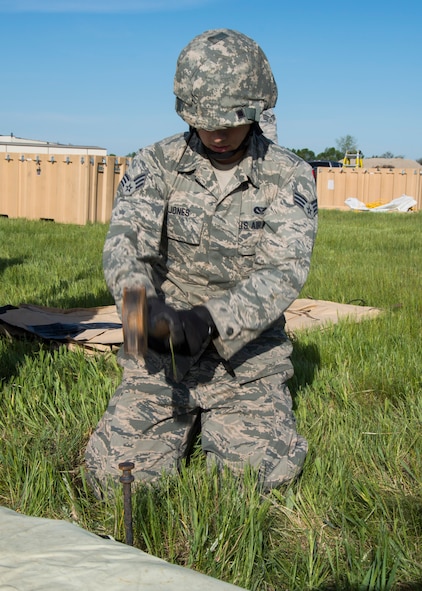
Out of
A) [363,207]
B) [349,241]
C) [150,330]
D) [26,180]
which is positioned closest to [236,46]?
[150,330]

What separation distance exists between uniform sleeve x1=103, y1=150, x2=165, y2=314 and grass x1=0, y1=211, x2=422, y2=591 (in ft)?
2.50

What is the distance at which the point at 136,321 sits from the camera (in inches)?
95.1

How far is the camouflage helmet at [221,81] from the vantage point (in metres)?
3.01

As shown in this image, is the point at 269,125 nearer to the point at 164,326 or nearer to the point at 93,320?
the point at 93,320

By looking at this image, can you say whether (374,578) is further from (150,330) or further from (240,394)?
(240,394)

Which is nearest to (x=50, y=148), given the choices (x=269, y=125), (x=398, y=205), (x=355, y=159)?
(x=355, y=159)

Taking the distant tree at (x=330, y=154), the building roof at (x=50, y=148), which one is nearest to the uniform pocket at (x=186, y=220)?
the building roof at (x=50, y=148)

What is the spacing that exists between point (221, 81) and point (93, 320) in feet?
9.23

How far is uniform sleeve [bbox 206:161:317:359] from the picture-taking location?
2.81 meters

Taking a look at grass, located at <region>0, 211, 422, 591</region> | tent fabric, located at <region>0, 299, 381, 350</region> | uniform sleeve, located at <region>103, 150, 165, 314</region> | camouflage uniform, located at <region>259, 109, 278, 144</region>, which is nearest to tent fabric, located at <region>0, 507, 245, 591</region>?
grass, located at <region>0, 211, 422, 591</region>

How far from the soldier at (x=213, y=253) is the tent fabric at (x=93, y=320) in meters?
1.32

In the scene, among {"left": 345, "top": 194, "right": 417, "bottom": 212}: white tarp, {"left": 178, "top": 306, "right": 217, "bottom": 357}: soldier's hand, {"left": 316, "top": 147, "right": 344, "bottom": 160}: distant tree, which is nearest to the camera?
{"left": 178, "top": 306, "right": 217, "bottom": 357}: soldier's hand

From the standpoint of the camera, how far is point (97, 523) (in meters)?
2.71

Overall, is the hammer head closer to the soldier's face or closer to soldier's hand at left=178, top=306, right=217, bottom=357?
soldier's hand at left=178, top=306, right=217, bottom=357
